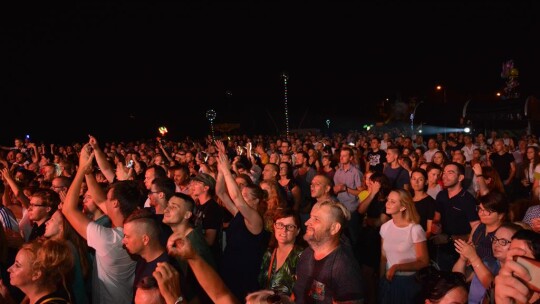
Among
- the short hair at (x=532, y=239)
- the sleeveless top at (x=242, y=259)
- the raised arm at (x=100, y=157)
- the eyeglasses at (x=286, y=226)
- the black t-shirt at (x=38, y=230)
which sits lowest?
the sleeveless top at (x=242, y=259)

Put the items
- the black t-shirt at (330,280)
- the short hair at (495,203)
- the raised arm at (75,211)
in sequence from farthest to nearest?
the short hair at (495,203)
the raised arm at (75,211)
the black t-shirt at (330,280)

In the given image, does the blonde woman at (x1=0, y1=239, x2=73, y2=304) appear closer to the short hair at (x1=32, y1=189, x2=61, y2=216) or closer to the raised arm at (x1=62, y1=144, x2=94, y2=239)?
the raised arm at (x1=62, y1=144, x2=94, y2=239)

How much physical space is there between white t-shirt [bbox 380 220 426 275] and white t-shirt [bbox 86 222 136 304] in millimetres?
2332

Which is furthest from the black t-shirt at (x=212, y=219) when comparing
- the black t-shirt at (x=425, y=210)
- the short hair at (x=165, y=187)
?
the black t-shirt at (x=425, y=210)

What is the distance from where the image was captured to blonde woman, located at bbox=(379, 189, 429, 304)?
4.22m

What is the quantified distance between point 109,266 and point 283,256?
1.38 metres

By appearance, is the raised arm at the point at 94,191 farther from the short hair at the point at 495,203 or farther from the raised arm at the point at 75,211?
the short hair at the point at 495,203

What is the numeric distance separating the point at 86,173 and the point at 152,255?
63.8 inches

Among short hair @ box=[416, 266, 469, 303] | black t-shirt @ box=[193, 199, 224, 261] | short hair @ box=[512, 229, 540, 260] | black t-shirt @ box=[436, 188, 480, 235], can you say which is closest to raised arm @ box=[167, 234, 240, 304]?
short hair @ box=[416, 266, 469, 303]

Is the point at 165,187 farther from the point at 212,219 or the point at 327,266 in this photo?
the point at 327,266

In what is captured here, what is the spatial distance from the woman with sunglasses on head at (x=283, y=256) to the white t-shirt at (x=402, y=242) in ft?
3.05

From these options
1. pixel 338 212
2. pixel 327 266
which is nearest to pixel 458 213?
pixel 338 212

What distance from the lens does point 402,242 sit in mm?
4336

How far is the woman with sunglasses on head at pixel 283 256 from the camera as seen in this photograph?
3752mm
